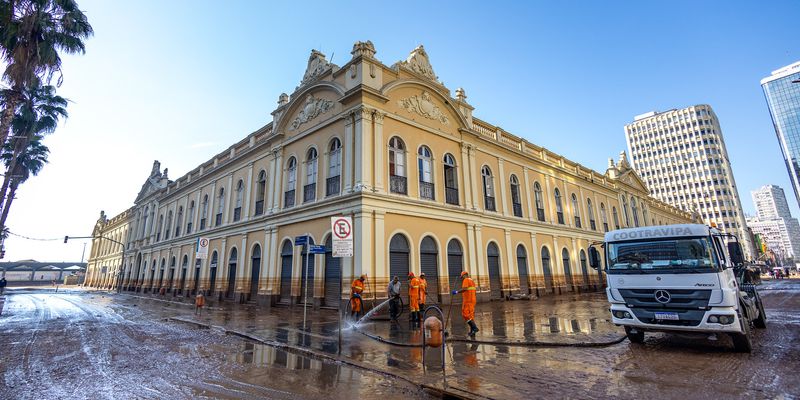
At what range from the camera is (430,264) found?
1538cm

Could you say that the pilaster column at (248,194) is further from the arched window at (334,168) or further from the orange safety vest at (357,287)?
the orange safety vest at (357,287)

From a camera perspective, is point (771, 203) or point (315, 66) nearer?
point (315, 66)

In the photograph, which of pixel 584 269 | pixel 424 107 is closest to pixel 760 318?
pixel 424 107

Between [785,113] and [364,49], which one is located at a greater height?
[785,113]

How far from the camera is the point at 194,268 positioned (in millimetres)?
24562

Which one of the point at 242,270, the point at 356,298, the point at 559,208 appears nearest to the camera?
the point at 356,298

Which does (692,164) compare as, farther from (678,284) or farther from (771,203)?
(771,203)

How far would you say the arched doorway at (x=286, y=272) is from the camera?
16375 mm

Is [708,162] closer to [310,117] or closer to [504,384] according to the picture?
[310,117]

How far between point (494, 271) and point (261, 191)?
13349mm

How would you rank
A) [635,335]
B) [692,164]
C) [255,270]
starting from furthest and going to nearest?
[692,164]
[255,270]
[635,335]

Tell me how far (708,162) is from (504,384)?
108444mm

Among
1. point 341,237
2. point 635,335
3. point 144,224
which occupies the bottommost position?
point 635,335

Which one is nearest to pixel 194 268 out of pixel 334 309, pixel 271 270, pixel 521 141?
pixel 271 270
